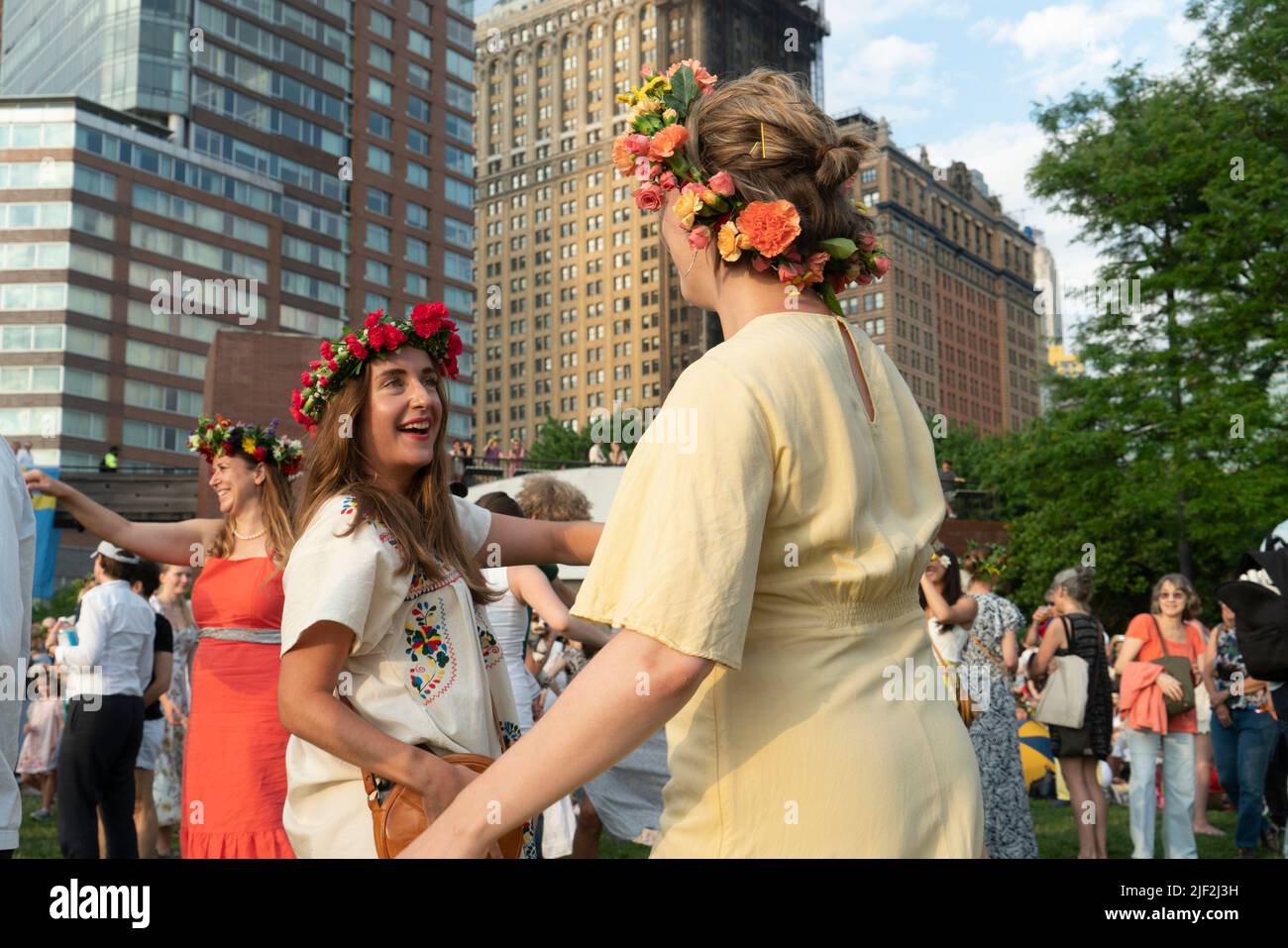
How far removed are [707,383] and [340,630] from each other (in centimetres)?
111

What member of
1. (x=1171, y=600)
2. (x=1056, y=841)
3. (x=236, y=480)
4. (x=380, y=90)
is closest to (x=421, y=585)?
(x=236, y=480)

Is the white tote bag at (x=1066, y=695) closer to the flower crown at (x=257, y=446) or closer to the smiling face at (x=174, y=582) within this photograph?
the flower crown at (x=257, y=446)

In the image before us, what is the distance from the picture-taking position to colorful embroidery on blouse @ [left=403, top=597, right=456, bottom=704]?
8.18 feet

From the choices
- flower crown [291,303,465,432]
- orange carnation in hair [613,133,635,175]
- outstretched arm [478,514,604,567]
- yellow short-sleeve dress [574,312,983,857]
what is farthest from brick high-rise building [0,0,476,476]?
yellow short-sleeve dress [574,312,983,857]

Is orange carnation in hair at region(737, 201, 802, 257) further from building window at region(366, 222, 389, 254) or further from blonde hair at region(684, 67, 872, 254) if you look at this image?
building window at region(366, 222, 389, 254)

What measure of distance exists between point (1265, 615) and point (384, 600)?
3059mm

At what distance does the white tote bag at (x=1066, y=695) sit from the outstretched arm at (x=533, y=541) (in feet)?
21.6

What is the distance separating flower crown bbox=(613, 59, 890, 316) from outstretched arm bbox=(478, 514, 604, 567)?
1.02 m

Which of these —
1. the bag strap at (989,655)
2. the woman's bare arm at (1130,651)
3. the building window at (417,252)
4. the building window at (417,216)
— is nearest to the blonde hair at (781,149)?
the bag strap at (989,655)

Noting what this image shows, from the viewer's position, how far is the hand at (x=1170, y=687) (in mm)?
8492

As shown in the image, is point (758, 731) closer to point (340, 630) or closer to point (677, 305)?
point (340, 630)

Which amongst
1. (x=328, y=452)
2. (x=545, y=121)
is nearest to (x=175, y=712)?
(x=328, y=452)

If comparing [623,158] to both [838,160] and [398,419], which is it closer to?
[838,160]

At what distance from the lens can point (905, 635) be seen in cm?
176
